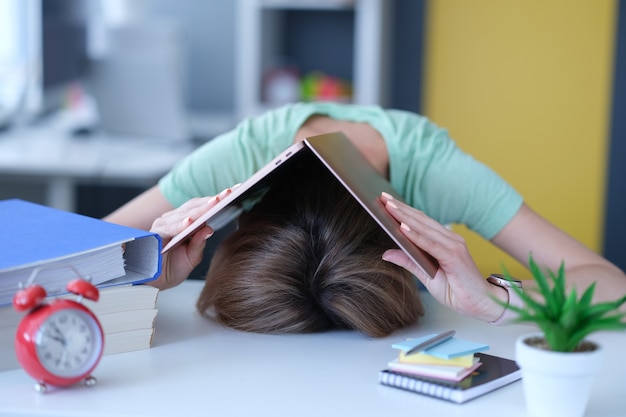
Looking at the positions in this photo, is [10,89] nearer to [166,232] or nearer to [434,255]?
[166,232]

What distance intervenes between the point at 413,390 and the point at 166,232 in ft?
1.44

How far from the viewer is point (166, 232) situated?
1.24 meters

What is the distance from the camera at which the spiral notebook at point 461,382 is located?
0.96m

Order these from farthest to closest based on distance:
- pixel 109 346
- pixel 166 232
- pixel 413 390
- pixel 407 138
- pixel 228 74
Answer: pixel 228 74
pixel 407 138
pixel 166 232
pixel 109 346
pixel 413 390

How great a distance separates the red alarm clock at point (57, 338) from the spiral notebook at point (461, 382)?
33 centimetres

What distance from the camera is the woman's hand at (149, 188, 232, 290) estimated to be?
47.6 inches

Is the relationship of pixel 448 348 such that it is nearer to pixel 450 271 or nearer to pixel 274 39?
pixel 450 271

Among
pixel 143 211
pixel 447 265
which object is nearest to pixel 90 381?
pixel 447 265

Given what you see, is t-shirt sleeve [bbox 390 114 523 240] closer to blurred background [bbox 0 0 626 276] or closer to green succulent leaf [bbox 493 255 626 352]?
green succulent leaf [bbox 493 255 626 352]

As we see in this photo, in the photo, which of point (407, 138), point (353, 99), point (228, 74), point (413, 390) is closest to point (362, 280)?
point (413, 390)

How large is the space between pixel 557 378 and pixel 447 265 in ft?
0.98

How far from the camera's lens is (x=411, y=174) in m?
1.60

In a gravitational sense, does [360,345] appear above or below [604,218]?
above

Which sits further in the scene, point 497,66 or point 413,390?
point 497,66
